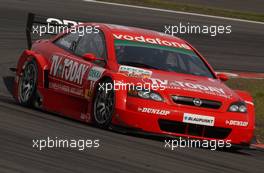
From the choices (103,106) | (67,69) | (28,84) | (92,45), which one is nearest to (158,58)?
(92,45)

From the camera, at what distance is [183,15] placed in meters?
25.5

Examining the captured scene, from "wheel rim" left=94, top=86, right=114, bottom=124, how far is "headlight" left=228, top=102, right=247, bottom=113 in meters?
1.34

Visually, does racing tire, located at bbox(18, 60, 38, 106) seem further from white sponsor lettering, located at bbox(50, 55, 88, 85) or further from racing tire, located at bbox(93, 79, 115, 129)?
racing tire, located at bbox(93, 79, 115, 129)

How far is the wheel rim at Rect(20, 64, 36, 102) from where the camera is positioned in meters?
13.0

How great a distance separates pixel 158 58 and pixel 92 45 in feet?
2.93

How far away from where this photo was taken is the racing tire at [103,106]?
11023 mm

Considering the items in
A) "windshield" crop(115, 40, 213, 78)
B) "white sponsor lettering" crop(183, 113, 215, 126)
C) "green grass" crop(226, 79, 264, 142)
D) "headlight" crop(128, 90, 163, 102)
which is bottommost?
"green grass" crop(226, 79, 264, 142)

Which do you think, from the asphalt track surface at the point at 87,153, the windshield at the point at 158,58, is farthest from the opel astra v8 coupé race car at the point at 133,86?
the asphalt track surface at the point at 87,153

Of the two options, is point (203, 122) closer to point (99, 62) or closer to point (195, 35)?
point (99, 62)

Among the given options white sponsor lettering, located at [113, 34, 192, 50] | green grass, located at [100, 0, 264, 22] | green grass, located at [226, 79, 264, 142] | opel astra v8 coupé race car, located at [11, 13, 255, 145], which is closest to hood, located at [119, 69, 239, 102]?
opel astra v8 coupé race car, located at [11, 13, 255, 145]

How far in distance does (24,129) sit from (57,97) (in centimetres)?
220

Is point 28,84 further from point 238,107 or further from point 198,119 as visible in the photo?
point 238,107

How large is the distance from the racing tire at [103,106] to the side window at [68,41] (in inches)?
61.0

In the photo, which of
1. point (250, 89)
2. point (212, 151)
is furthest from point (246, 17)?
point (212, 151)
